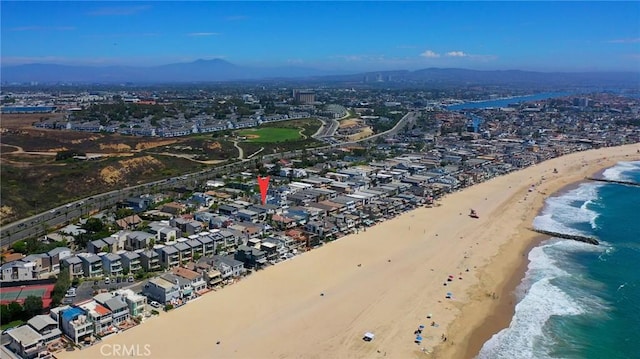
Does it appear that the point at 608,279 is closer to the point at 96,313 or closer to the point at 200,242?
the point at 200,242

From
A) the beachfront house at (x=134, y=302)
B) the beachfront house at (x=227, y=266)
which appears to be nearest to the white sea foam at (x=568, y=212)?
the beachfront house at (x=227, y=266)

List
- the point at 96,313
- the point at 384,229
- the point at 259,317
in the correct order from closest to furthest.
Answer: the point at 96,313 → the point at 259,317 → the point at 384,229

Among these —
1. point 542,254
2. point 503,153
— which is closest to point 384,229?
point 542,254

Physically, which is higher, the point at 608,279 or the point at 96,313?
the point at 96,313

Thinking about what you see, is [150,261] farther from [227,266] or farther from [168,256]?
[227,266]

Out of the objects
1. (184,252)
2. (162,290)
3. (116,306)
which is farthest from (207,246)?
(116,306)

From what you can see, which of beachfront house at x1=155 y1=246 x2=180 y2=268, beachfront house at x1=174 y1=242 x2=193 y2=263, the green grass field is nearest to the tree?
beachfront house at x1=155 y1=246 x2=180 y2=268
